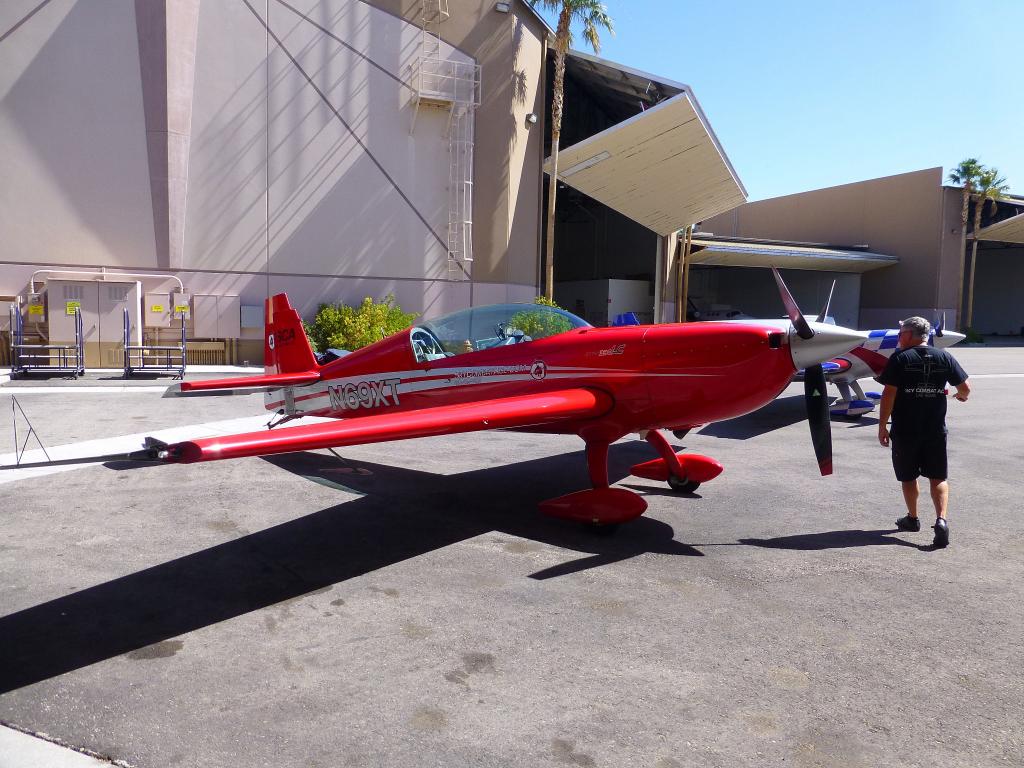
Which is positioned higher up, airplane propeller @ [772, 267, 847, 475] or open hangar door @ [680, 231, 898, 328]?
open hangar door @ [680, 231, 898, 328]

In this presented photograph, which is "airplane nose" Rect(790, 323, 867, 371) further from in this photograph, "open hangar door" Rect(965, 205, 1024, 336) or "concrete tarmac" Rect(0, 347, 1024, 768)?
"open hangar door" Rect(965, 205, 1024, 336)

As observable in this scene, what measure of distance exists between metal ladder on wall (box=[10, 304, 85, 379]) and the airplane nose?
1726cm

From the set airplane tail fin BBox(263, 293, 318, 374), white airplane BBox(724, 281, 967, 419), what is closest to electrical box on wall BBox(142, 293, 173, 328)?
airplane tail fin BBox(263, 293, 318, 374)

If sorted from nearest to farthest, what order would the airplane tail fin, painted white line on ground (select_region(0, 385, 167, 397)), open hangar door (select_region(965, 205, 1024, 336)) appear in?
the airplane tail fin → painted white line on ground (select_region(0, 385, 167, 397)) → open hangar door (select_region(965, 205, 1024, 336))

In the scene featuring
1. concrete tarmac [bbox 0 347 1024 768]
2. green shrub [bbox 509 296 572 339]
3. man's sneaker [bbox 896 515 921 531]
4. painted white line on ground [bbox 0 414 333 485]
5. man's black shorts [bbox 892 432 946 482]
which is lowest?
painted white line on ground [bbox 0 414 333 485]

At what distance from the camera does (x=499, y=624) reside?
410 centimetres

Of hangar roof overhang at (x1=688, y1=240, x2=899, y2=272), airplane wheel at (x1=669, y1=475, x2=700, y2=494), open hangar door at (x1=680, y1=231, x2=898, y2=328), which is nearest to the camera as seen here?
airplane wheel at (x1=669, y1=475, x2=700, y2=494)

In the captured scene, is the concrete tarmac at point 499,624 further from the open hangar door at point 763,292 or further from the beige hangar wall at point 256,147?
the open hangar door at point 763,292

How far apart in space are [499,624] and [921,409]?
12.8ft

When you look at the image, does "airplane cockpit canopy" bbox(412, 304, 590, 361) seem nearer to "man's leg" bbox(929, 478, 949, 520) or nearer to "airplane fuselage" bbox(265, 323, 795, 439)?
"airplane fuselage" bbox(265, 323, 795, 439)

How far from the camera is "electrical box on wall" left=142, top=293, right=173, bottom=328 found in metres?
19.2

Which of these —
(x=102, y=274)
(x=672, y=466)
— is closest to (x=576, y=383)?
(x=672, y=466)

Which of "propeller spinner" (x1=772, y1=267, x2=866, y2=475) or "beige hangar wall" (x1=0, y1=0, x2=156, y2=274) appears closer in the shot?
"propeller spinner" (x1=772, y1=267, x2=866, y2=475)

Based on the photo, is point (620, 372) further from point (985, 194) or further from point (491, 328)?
point (985, 194)
